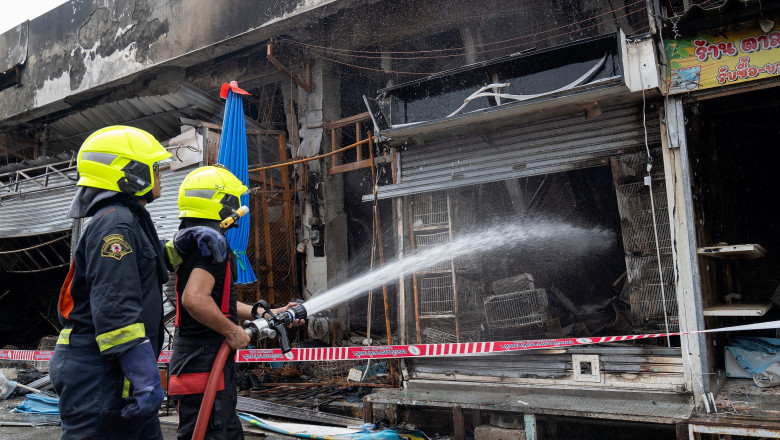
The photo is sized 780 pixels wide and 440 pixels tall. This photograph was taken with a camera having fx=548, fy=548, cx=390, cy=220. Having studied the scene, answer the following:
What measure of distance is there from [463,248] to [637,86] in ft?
9.48

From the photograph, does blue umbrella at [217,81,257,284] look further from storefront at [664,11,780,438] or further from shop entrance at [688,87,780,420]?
shop entrance at [688,87,780,420]

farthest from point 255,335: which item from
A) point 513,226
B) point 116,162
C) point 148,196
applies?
point 513,226

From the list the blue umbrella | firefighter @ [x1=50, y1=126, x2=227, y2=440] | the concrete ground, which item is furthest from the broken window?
firefighter @ [x1=50, y1=126, x2=227, y2=440]

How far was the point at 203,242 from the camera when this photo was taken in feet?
12.0

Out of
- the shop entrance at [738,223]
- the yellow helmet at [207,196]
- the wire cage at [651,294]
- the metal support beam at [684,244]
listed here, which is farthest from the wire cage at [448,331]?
the yellow helmet at [207,196]

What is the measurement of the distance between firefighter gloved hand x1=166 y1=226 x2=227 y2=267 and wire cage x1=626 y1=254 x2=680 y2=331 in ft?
15.5

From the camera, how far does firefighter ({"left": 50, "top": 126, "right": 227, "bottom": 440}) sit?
2.81 meters

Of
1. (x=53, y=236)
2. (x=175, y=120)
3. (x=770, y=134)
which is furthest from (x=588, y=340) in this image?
(x=53, y=236)

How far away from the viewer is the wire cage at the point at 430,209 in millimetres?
7508

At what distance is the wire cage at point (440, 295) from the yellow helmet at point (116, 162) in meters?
4.65

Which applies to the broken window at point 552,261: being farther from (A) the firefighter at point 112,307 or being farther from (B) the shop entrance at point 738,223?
(A) the firefighter at point 112,307

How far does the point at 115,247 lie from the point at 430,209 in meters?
5.08

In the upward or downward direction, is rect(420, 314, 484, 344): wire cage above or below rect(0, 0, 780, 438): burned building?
below

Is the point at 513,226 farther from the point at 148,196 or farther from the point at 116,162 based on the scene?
the point at 116,162
